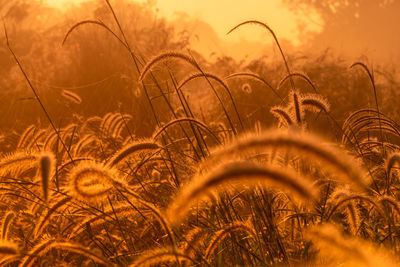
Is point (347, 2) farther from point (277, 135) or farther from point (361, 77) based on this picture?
point (277, 135)

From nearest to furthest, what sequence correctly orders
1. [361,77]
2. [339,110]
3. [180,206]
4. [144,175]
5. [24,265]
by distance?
1. [180,206]
2. [24,265]
3. [144,175]
4. [339,110]
5. [361,77]

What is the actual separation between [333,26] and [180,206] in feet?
59.0

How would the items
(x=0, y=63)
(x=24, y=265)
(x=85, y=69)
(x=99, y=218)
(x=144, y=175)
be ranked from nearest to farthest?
(x=24, y=265) → (x=99, y=218) → (x=144, y=175) → (x=85, y=69) → (x=0, y=63)

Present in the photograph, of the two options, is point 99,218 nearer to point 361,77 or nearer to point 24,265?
point 24,265

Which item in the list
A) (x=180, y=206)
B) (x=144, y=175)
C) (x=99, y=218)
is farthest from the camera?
(x=144, y=175)

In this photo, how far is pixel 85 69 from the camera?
7.64 m

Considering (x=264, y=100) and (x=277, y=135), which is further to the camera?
(x=264, y=100)

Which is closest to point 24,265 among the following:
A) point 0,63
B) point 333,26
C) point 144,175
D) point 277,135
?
point 277,135

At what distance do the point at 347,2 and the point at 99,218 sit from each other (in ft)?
58.3

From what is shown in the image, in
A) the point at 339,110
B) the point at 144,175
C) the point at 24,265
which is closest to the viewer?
the point at 24,265

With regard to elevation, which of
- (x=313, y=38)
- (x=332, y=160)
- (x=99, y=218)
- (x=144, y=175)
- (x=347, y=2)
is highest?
(x=347, y=2)

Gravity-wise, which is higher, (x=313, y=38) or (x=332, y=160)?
(x=313, y=38)

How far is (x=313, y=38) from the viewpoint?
1822 cm

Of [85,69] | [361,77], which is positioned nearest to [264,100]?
[361,77]
